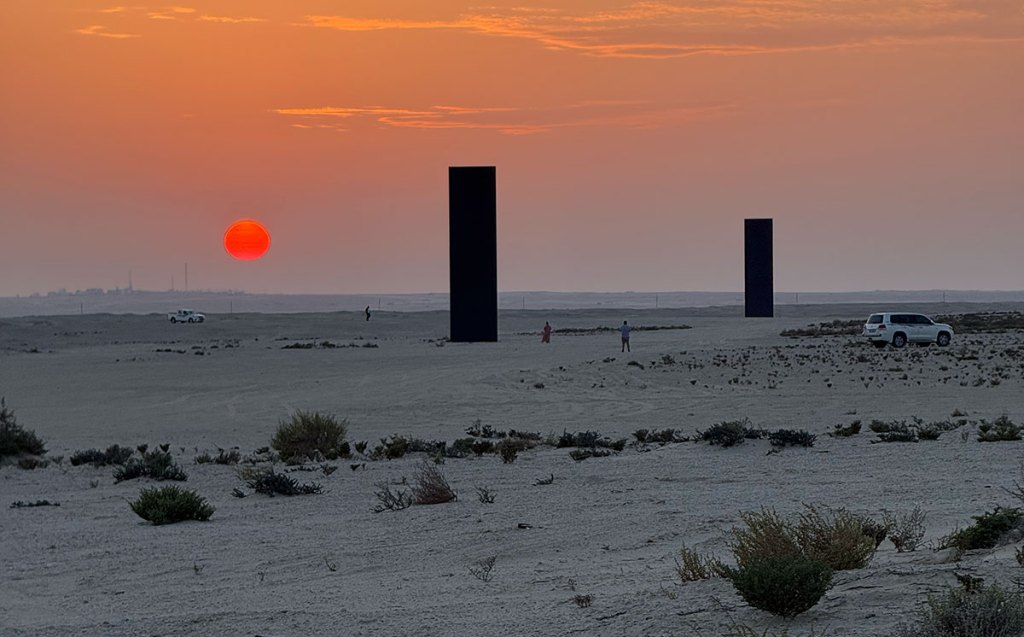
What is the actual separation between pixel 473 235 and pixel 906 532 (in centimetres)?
4529

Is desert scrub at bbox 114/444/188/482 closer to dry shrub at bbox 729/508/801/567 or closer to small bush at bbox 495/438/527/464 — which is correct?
small bush at bbox 495/438/527/464

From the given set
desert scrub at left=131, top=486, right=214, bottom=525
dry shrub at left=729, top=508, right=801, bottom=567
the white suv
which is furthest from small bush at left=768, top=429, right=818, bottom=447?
the white suv

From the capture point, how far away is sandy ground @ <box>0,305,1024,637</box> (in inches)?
387

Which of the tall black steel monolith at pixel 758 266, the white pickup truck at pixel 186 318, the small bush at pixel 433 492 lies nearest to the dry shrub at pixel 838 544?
the small bush at pixel 433 492

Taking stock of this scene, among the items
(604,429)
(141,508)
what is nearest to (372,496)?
(141,508)

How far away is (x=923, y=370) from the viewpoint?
131 feet

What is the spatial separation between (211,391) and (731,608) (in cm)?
3330

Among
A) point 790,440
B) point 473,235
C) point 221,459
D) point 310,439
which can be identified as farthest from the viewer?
point 473,235

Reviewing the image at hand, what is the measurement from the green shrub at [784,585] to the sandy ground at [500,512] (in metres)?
0.11

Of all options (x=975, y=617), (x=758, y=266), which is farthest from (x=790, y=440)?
(x=758, y=266)

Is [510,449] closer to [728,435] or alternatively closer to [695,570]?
[728,435]

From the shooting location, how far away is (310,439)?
76.2 ft

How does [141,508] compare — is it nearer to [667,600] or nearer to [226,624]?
[226,624]

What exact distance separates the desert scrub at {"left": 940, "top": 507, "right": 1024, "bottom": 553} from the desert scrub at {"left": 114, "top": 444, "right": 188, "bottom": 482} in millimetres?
12515
